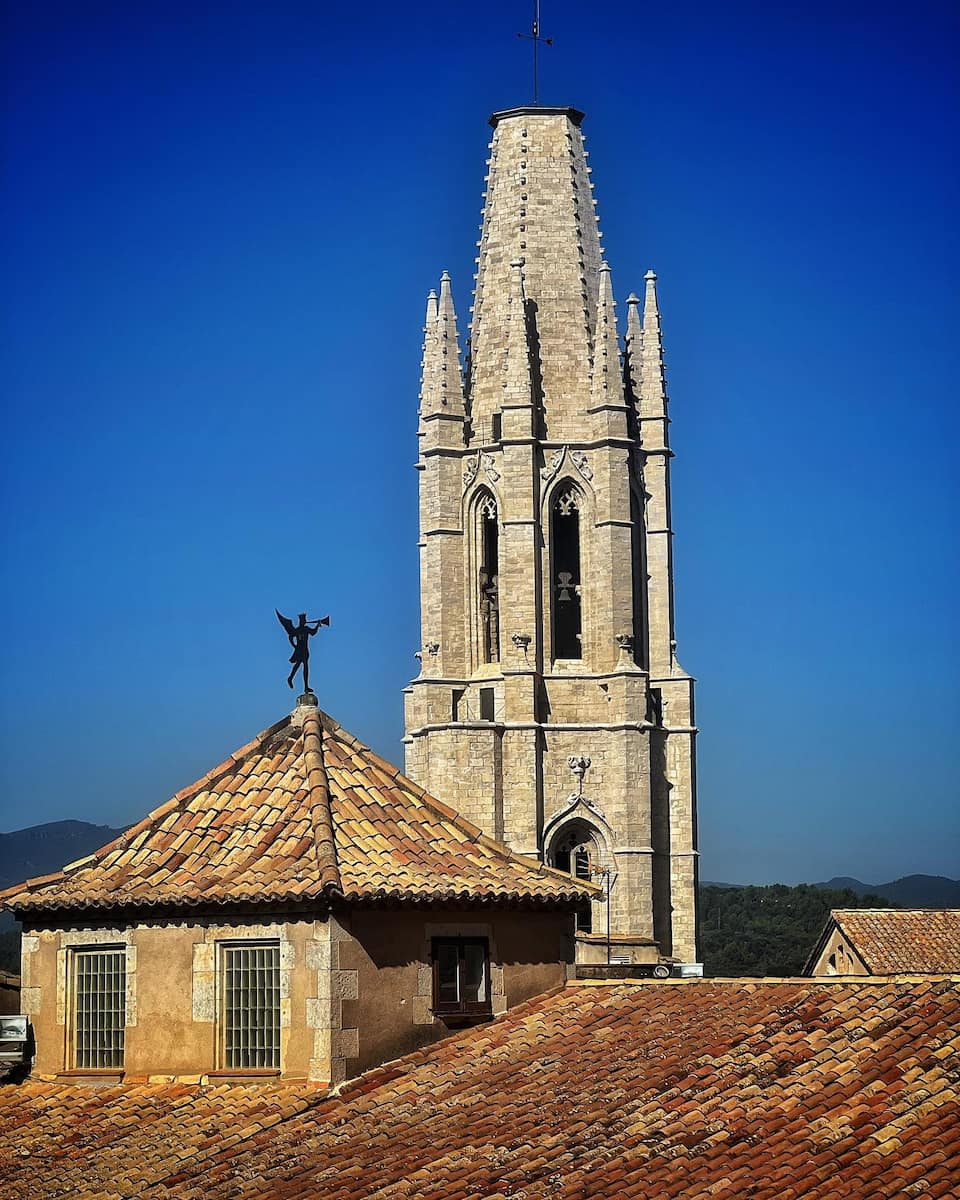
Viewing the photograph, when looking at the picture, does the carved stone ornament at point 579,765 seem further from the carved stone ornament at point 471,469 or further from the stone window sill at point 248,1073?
the stone window sill at point 248,1073

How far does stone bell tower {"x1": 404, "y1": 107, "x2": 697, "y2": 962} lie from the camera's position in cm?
7481

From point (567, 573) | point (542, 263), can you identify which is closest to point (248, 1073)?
point (567, 573)

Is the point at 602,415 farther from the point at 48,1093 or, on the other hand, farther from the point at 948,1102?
the point at 948,1102

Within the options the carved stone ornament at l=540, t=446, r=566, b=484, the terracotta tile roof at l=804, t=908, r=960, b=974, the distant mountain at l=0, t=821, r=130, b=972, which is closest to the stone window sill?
the terracotta tile roof at l=804, t=908, r=960, b=974

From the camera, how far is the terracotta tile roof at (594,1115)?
2066 cm

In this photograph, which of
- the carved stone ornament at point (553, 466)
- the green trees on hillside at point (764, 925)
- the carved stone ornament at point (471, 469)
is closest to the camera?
the carved stone ornament at point (553, 466)

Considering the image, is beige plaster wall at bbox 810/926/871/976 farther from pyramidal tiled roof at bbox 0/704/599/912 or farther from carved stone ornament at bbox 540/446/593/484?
pyramidal tiled roof at bbox 0/704/599/912

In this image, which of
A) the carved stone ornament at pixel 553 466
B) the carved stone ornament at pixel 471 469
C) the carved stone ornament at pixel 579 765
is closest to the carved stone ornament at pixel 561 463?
the carved stone ornament at pixel 553 466

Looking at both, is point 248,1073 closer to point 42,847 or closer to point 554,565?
point 554,565

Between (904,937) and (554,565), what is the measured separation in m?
17.1

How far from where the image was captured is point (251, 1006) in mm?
25781

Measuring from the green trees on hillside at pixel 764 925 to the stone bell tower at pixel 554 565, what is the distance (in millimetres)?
21347

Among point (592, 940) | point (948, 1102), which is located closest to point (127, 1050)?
point (948, 1102)

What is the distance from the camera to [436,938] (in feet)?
86.4
